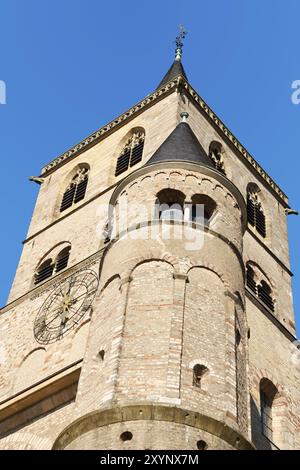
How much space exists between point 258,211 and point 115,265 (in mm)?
14465

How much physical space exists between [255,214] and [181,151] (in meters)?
10.3

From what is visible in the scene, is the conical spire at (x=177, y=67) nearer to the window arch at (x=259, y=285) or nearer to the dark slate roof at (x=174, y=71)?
the dark slate roof at (x=174, y=71)

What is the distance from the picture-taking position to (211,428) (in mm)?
15641

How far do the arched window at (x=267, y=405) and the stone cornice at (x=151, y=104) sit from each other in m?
11.4

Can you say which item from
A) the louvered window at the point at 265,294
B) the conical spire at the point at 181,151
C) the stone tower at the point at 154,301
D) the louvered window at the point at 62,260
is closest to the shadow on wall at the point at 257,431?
the stone tower at the point at 154,301

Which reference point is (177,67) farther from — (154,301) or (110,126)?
(154,301)

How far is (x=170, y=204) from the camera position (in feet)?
71.3

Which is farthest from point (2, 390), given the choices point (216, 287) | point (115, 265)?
point (216, 287)

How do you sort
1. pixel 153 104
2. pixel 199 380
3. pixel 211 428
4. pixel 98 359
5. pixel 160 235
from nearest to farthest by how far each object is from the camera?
pixel 211 428
pixel 199 380
pixel 98 359
pixel 160 235
pixel 153 104

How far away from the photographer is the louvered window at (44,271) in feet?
94.9

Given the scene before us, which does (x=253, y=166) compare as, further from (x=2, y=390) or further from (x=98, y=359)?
(x=98, y=359)

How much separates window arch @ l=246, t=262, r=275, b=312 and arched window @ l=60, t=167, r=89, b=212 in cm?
667

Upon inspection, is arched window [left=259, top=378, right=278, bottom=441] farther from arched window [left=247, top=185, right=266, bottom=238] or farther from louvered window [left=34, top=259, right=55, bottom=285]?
arched window [left=247, top=185, right=266, bottom=238]

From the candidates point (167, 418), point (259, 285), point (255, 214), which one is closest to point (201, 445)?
point (167, 418)
